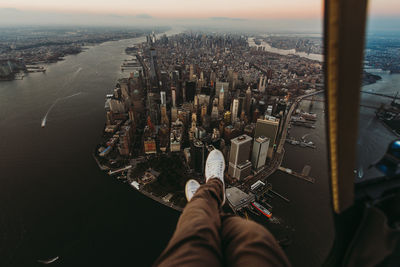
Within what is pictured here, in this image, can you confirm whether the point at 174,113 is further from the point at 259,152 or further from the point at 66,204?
the point at 66,204

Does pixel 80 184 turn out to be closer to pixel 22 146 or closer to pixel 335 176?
pixel 22 146

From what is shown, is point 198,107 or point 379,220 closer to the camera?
point 379,220

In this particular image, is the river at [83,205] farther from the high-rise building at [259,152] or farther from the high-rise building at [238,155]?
the high-rise building at [238,155]

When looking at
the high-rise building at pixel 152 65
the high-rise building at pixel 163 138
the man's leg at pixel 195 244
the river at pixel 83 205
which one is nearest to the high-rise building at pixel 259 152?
the river at pixel 83 205

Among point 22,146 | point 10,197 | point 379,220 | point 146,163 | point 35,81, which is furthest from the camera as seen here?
point 35,81

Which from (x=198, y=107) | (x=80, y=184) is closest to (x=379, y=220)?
(x=80, y=184)
